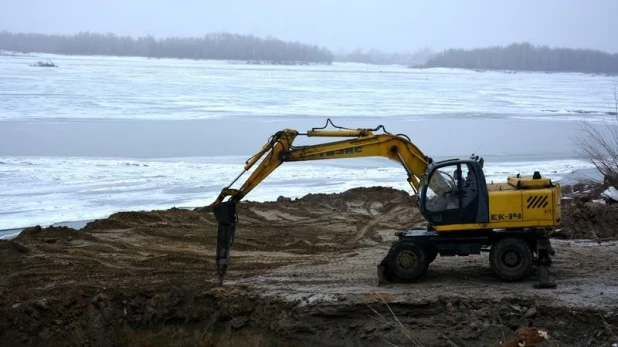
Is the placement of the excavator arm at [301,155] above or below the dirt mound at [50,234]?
above

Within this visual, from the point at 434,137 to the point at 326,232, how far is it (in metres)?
11.9

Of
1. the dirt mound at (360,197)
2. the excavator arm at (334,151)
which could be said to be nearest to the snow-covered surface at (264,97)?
the dirt mound at (360,197)

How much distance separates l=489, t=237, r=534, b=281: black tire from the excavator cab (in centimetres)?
44

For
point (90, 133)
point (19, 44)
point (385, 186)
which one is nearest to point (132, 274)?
point (385, 186)

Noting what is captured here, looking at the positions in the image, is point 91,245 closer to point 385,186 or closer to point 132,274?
point 132,274

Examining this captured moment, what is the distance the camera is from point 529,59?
3910 inches

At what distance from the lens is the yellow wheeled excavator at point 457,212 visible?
38.1 ft

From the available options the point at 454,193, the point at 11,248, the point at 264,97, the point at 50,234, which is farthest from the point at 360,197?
the point at 264,97

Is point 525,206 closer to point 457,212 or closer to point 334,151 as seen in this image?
point 457,212

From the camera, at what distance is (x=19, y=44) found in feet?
398

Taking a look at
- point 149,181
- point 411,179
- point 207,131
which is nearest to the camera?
point 411,179

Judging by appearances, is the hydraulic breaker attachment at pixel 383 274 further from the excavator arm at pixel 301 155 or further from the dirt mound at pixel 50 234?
the dirt mound at pixel 50 234

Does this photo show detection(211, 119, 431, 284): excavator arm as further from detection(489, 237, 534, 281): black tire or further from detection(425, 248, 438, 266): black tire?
detection(489, 237, 534, 281): black tire

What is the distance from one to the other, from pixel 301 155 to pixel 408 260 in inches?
86.2
